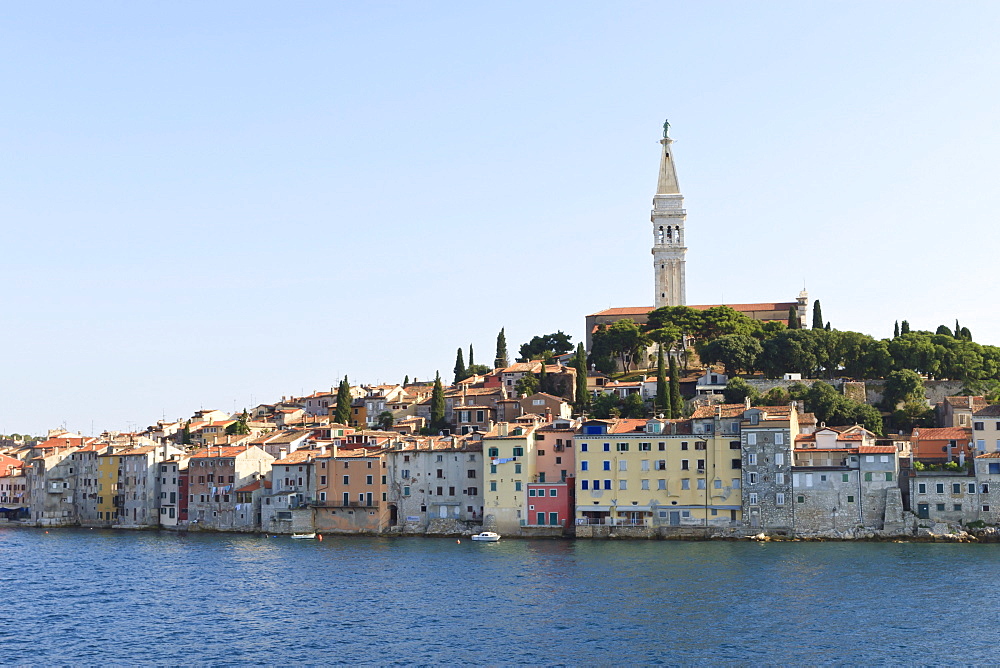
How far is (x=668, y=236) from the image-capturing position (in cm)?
12244

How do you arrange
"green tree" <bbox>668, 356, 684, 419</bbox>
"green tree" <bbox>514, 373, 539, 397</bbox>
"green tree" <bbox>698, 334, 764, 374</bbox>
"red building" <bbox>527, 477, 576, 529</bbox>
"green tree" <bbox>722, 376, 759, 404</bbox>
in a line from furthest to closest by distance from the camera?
"green tree" <bbox>514, 373, 539, 397</bbox> → "green tree" <bbox>698, 334, 764, 374</bbox> → "green tree" <bbox>722, 376, 759, 404</bbox> → "green tree" <bbox>668, 356, 684, 419</bbox> → "red building" <bbox>527, 477, 576, 529</bbox>

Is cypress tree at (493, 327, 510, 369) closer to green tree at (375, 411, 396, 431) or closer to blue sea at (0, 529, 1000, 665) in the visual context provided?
green tree at (375, 411, 396, 431)

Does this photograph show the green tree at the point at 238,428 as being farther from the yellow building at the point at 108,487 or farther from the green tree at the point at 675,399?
the green tree at the point at 675,399

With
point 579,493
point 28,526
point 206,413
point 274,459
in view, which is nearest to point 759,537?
point 579,493

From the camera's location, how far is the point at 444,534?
228ft

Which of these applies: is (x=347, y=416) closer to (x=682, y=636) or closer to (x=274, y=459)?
(x=274, y=459)

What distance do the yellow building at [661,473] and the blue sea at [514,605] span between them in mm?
2779

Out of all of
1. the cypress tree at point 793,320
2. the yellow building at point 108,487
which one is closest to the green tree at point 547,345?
the cypress tree at point 793,320

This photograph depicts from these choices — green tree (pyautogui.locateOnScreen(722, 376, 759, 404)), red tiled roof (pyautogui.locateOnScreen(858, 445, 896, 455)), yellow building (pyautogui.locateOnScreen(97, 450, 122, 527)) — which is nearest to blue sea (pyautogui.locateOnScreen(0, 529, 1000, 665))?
red tiled roof (pyautogui.locateOnScreen(858, 445, 896, 455))

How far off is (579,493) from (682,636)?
27.1 meters

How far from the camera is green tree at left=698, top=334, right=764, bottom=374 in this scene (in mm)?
87562

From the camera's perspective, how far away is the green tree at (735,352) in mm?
87562

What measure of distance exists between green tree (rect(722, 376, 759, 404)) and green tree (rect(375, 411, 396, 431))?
26.9 meters

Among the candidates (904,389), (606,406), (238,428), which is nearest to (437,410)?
(606,406)
